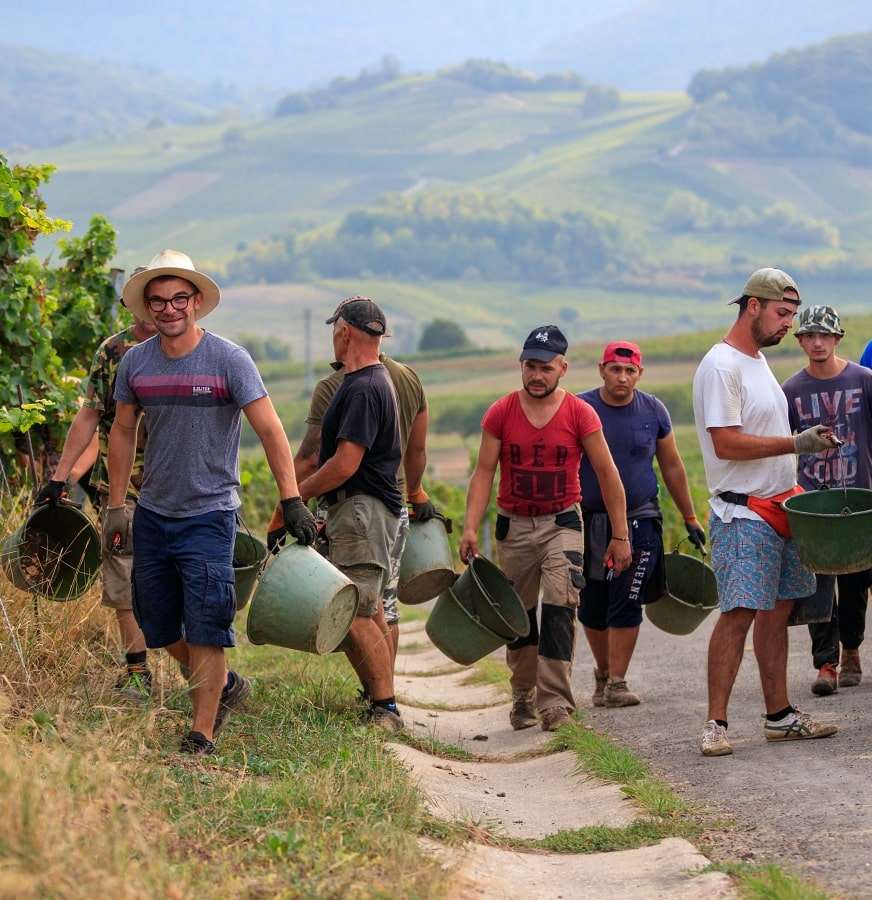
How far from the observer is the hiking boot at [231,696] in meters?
6.97

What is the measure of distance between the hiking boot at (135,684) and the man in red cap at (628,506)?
272cm

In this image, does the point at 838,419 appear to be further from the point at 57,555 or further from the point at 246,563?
the point at 57,555

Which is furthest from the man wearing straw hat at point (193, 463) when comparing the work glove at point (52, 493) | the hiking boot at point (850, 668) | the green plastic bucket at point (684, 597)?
the hiking boot at point (850, 668)

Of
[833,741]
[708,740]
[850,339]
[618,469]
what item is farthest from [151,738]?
→ [850,339]

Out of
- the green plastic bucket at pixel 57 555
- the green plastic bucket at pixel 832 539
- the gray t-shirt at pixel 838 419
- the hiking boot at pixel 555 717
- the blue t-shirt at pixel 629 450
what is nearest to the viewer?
the green plastic bucket at pixel 832 539

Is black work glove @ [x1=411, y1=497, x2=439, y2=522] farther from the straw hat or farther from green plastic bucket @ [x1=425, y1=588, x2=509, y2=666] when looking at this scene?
the straw hat

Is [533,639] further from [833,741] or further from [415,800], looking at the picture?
[415,800]

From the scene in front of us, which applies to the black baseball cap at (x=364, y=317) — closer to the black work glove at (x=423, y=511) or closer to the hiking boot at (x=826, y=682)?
the black work glove at (x=423, y=511)

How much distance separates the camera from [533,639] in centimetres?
882

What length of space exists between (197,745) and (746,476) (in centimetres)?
263

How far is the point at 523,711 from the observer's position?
8781mm

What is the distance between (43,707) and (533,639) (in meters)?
3.15

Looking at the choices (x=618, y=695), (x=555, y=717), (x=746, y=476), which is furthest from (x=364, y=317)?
(x=618, y=695)

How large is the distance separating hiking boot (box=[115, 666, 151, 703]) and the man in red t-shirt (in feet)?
5.59
